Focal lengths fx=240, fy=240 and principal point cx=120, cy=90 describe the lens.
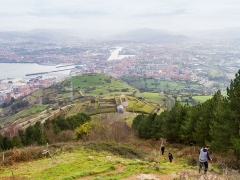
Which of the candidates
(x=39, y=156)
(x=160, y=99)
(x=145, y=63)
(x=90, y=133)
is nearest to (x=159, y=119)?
(x=90, y=133)

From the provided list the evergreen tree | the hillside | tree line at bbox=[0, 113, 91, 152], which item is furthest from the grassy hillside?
the hillside

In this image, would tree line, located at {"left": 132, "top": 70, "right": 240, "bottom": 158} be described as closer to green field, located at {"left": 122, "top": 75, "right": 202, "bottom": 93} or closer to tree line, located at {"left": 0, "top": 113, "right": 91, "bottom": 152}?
tree line, located at {"left": 0, "top": 113, "right": 91, "bottom": 152}

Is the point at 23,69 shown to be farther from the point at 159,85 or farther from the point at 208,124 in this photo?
the point at 208,124

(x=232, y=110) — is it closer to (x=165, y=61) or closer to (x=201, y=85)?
(x=201, y=85)

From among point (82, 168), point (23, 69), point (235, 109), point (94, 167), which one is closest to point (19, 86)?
point (23, 69)

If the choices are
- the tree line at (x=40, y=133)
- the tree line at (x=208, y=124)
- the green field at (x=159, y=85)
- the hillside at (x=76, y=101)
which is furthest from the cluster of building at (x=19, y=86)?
the tree line at (x=208, y=124)

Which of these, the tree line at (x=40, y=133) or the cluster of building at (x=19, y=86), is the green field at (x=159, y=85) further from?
the tree line at (x=40, y=133)
